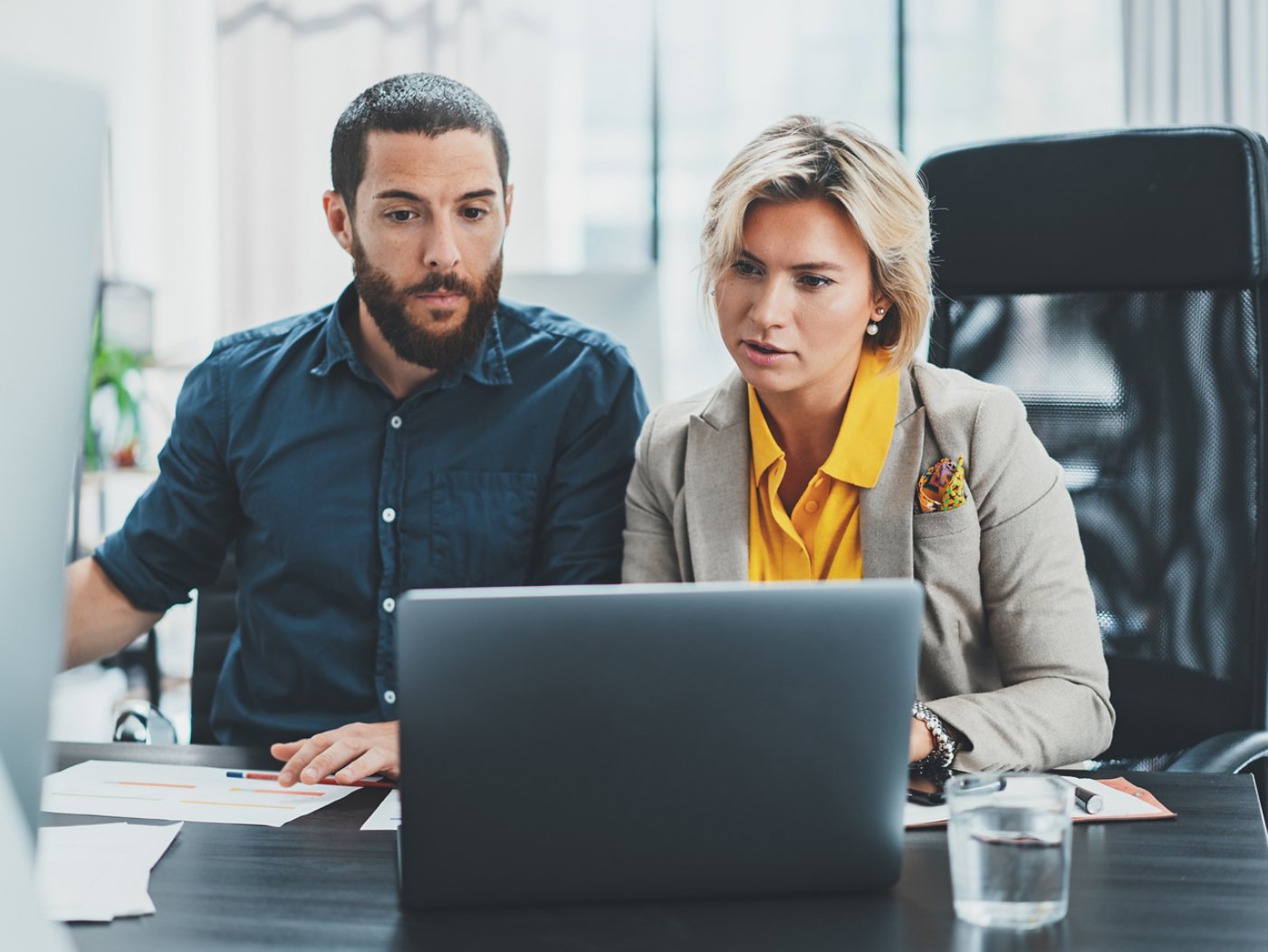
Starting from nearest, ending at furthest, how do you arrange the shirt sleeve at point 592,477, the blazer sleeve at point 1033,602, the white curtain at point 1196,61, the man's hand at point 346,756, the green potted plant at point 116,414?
the man's hand at point 346,756 → the blazer sleeve at point 1033,602 → the shirt sleeve at point 592,477 → the green potted plant at point 116,414 → the white curtain at point 1196,61

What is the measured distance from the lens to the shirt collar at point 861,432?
1307mm

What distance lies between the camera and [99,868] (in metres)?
0.87

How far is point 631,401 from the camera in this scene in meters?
1.56

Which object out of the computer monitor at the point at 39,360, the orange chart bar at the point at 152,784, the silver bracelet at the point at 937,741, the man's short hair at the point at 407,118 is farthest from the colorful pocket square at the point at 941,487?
the computer monitor at the point at 39,360

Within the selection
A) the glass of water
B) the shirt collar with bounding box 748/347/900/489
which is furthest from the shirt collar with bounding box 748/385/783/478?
the glass of water

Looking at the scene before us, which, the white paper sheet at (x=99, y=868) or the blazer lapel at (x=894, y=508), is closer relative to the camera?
the white paper sheet at (x=99, y=868)

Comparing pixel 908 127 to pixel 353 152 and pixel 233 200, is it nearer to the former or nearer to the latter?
pixel 233 200

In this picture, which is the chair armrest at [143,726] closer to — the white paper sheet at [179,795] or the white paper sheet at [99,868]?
the white paper sheet at [179,795]

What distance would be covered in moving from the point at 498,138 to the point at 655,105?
2732 mm

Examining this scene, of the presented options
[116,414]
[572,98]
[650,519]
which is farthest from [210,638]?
[572,98]

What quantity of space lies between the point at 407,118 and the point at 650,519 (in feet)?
1.77

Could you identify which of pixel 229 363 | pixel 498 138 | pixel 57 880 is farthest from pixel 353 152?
pixel 57 880

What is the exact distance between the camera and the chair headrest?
140 cm

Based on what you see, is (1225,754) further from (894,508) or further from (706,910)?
(706,910)
